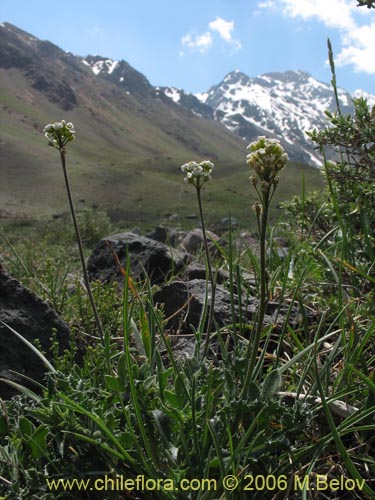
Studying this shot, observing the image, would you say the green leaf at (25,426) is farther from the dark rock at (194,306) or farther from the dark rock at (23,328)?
the dark rock at (194,306)

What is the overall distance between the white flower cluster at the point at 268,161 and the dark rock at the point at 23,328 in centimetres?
149

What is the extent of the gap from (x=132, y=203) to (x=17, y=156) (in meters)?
21.2

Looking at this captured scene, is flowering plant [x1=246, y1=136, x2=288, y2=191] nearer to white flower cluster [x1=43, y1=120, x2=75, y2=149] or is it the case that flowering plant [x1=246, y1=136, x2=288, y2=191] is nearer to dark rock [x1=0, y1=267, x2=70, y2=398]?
white flower cluster [x1=43, y1=120, x2=75, y2=149]

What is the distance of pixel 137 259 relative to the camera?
17.5 ft

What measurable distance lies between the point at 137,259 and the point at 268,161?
13.3ft

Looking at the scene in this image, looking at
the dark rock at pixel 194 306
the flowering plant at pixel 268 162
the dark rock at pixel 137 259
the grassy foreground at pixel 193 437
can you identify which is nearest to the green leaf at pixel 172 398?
the grassy foreground at pixel 193 437

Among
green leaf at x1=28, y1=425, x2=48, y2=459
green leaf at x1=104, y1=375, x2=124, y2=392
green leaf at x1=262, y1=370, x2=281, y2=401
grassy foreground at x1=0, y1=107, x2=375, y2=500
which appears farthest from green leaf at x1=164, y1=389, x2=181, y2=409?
green leaf at x1=28, y1=425, x2=48, y2=459

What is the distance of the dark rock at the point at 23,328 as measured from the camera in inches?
93.9

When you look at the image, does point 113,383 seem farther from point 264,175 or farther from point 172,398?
point 264,175

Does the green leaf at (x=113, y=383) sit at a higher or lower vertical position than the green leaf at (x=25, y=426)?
higher

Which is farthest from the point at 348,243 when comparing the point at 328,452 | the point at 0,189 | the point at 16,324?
the point at 0,189

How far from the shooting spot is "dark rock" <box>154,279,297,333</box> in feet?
9.80

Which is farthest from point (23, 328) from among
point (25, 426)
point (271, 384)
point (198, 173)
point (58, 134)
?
point (271, 384)

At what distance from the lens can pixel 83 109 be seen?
396 ft
